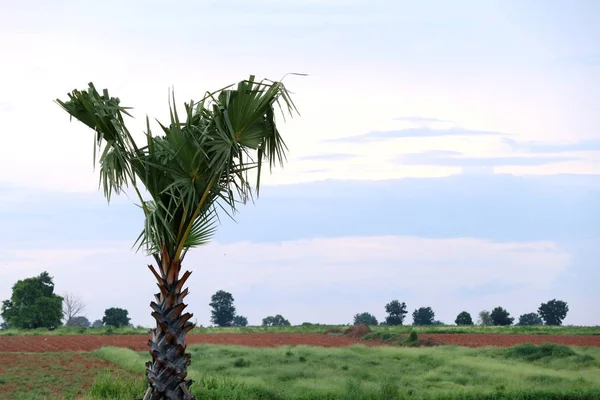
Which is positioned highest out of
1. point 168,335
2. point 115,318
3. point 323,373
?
point 115,318

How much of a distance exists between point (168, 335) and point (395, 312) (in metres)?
72.1

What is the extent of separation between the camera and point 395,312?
82812 mm

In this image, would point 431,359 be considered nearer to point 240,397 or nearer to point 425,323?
point 240,397

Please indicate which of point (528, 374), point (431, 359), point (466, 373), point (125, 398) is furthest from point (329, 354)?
point (125, 398)

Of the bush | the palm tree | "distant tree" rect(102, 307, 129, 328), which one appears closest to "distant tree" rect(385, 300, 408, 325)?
"distant tree" rect(102, 307, 129, 328)

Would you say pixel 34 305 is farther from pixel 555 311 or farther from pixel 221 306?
pixel 555 311

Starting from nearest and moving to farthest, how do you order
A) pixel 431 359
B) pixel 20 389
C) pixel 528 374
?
pixel 20 389
pixel 528 374
pixel 431 359

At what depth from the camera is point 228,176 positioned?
13062 mm

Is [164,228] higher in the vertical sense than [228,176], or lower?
lower

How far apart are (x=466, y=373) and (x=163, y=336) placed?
18.8 meters

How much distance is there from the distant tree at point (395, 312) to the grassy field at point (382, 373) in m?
42.5

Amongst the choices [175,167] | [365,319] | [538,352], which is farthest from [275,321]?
[175,167]

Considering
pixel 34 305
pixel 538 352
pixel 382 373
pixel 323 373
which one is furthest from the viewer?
pixel 34 305

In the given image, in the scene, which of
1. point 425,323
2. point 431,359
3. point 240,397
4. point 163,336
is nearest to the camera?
point 163,336
